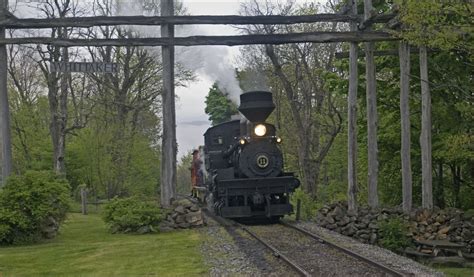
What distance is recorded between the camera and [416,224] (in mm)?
15062

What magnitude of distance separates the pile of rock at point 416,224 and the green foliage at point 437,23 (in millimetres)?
4731

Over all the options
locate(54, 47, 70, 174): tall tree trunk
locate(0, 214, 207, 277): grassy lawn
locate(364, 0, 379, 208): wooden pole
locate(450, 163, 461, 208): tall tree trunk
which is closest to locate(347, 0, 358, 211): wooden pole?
locate(364, 0, 379, 208): wooden pole

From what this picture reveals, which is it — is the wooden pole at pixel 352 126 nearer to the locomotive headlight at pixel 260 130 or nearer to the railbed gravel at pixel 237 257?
the locomotive headlight at pixel 260 130

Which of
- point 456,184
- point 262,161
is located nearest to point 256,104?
point 262,161

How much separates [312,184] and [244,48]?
9.54 meters

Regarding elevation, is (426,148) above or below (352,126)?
below

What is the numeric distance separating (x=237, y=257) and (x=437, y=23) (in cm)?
635

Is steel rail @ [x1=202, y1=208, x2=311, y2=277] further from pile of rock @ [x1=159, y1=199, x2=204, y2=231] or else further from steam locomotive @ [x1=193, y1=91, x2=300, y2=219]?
pile of rock @ [x1=159, y1=199, x2=204, y2=231]

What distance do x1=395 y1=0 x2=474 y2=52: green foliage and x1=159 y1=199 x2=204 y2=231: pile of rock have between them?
7797mm

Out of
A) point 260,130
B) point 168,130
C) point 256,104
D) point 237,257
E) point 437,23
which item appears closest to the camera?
point 237,257

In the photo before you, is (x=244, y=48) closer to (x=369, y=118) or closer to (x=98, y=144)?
(x=98, y=144)

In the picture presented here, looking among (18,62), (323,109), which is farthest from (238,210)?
(18,62)

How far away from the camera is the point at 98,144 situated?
28141 millimetres

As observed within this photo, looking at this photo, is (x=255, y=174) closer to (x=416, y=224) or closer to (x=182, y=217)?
(x=182, y=217)
